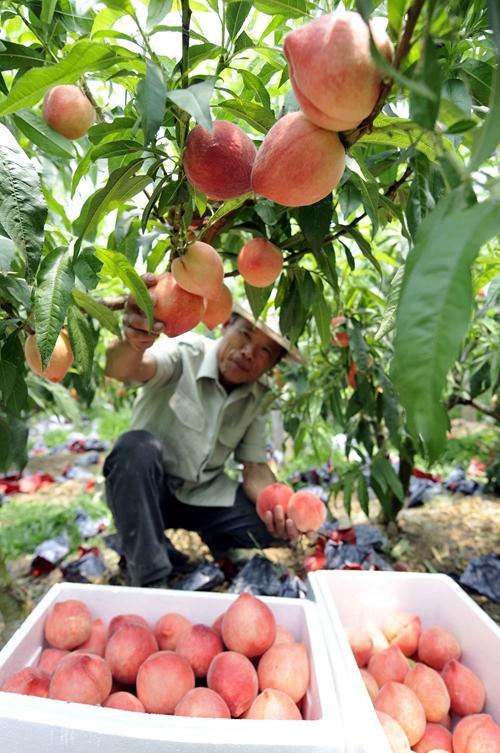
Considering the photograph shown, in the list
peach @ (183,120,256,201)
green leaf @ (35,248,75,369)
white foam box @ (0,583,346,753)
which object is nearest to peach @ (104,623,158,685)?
white foam box @ (0,583,346,753)

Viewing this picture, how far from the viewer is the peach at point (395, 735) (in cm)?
83

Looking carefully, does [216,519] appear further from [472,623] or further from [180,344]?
[472,623]

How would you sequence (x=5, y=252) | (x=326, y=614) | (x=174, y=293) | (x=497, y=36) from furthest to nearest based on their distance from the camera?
(x=326, y=614)
(x=174, y=293)
(x=5, y=252)
(x=497, y=36)

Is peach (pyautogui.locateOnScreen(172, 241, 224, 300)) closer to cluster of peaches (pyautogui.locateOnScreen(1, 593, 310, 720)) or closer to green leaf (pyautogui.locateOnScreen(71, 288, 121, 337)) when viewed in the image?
green leaf (pyautogui.locateOnScreen(71, 288, 121, 337))

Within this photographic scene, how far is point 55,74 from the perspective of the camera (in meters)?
0.56

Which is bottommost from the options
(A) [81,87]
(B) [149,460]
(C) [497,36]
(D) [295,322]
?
(B) [149,460]

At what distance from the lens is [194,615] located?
1135 millimetres

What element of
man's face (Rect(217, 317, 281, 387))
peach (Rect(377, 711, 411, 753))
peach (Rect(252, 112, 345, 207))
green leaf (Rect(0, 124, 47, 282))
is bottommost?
peach (Rect(377, 711, 411, 753))

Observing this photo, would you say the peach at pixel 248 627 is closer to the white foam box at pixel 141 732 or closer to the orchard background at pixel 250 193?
the white foam box at pixel 141 732

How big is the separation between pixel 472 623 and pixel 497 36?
3.53ft

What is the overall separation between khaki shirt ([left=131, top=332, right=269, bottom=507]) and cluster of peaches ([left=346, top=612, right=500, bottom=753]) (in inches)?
47.1

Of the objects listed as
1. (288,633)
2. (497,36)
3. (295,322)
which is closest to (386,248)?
(295,322)

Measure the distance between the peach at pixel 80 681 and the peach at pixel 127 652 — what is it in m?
0.06

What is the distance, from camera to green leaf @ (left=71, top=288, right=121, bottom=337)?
0.86 metres
